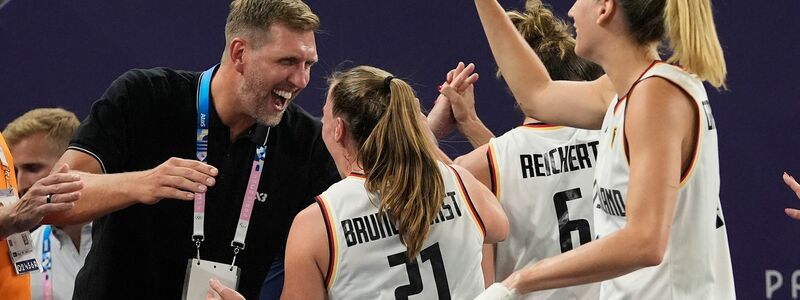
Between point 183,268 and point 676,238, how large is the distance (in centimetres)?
156

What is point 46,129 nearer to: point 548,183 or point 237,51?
point 237,51

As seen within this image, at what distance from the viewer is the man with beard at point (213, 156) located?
3279 mm

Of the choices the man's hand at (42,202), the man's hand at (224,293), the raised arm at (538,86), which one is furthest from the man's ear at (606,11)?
the man's hand at (42,202)

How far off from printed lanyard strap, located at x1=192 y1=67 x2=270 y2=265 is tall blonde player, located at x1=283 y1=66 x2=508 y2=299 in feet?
1.73

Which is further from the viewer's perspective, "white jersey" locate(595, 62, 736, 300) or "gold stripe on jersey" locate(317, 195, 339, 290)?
"gold stripe on jersey" locate(317, 195, 339, 290)

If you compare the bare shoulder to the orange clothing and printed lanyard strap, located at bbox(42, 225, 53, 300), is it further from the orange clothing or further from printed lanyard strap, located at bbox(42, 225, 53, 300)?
printed lanyard strap, located at bbox(42, 225, 53, 300)

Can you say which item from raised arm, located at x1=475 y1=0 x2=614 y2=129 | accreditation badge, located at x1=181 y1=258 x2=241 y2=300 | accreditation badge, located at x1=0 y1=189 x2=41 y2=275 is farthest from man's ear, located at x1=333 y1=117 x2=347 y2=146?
accreditation badge, located at x1=0 y1=189 x2=41 y2=275

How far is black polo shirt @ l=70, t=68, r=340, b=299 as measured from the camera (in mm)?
3275

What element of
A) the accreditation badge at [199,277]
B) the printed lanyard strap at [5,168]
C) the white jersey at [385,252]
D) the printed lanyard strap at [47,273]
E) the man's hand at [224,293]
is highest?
the printed lanyard strap at [5,168]

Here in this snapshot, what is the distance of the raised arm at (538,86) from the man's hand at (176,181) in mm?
761

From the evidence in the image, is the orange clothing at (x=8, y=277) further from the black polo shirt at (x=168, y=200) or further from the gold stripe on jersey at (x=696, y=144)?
the gold stripe on jersey at (x=696, y=144)

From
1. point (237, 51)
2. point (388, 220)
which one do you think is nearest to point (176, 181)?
point (388, 220)

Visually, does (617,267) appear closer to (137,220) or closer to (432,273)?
(432,273)

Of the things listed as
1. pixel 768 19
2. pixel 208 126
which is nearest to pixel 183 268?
pixel 208 126
